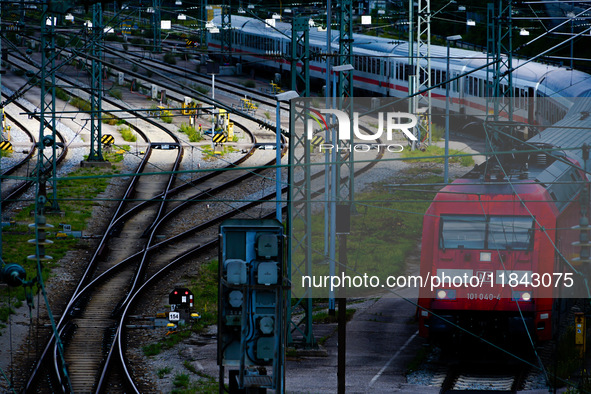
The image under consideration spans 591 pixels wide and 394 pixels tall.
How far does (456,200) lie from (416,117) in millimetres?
A: 23090

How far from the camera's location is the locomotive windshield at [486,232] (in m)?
17.1

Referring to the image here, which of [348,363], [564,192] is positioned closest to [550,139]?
[564,192]

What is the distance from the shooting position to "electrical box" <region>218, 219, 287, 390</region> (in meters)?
11.2

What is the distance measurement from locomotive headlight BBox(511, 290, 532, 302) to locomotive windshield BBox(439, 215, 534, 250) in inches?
29.5

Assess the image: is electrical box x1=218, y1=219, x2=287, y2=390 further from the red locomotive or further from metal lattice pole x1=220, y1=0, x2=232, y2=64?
metal lattice pole x1=220, y1=0, x2=232, y2=64

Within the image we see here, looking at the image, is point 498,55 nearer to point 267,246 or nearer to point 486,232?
point 486,232

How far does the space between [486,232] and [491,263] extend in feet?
1.73

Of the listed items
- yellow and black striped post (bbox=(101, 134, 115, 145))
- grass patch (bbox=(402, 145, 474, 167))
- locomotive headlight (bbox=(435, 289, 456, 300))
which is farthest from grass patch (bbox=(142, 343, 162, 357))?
yellow and black striped post (bbox=(101, 134, 115, 145))

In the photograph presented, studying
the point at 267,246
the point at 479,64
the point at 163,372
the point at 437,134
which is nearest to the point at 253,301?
the point at 267,246

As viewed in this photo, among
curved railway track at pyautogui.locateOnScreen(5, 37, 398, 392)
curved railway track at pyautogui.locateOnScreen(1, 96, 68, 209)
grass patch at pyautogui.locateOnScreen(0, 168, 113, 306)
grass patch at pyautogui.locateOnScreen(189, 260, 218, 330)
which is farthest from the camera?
curved railway track at pyautogui.locateOnScreen(1, 96, 68, 209)

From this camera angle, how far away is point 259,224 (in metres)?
11.5

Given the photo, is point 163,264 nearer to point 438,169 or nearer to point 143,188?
point 143,188

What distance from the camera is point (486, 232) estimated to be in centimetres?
1728

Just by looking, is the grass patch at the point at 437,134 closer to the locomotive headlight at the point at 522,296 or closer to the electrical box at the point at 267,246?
the locomotive headlight at the point at 522,296
